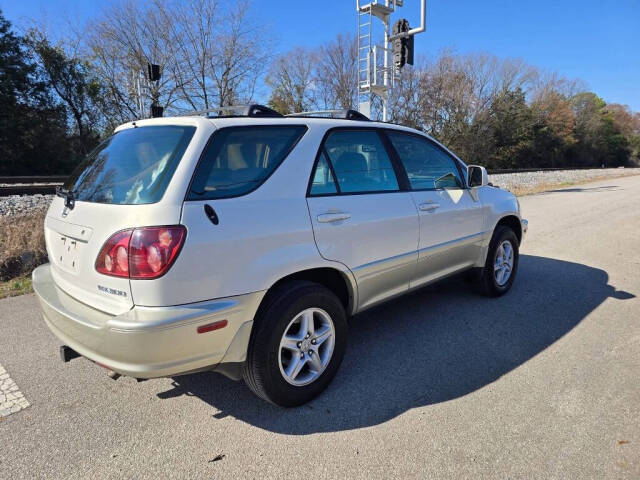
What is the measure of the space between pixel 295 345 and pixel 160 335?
877 mm

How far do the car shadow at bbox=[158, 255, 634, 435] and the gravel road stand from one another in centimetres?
1

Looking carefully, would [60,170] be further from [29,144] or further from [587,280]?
[587,280]

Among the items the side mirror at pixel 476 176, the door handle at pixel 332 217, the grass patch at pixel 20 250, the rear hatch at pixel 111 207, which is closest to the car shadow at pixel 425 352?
the rear hatch at pixel 111 207

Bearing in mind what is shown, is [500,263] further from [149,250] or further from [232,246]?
[149,250]

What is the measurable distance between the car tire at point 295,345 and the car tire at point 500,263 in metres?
2.27

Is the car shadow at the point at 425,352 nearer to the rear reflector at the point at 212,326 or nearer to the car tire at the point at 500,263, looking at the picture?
the car tire at the point at 500,263

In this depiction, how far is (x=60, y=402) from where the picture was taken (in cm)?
271

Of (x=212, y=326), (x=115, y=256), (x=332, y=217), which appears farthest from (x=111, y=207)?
(x=332, y=217)

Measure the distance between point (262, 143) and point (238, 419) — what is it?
5.61 ft

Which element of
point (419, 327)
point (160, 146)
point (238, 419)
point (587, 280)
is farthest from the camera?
point (587, 280)

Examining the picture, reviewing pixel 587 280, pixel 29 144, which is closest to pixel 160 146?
pixel 587 280

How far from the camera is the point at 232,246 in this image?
2.20 metres

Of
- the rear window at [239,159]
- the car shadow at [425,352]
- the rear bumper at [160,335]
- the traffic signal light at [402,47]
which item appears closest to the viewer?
the rear bumper at [160,335]

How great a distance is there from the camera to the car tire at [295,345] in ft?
7.91
